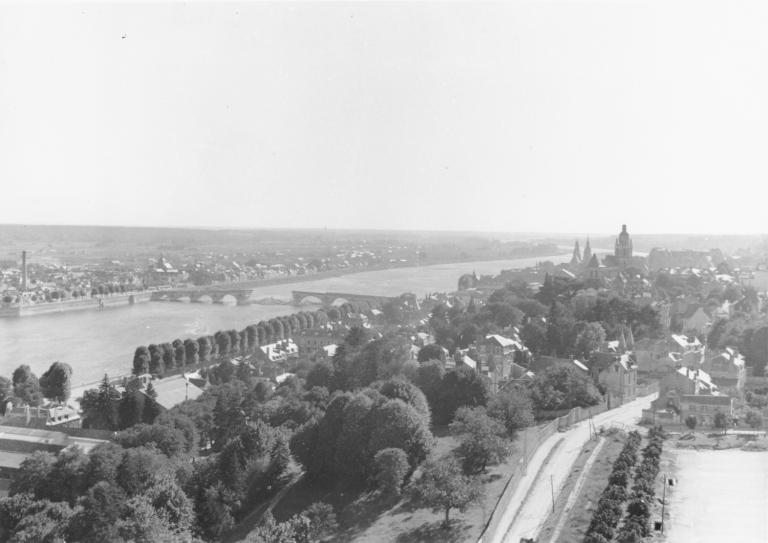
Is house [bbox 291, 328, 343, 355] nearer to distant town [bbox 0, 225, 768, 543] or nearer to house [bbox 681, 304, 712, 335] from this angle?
distant town [bbox 0, 225, 768, 543]

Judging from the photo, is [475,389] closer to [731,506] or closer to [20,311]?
[731,506]

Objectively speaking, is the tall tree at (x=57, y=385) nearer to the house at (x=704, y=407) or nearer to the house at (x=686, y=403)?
the house at (x=686, y=403)

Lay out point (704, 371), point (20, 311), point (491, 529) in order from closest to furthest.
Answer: point (491, 529)
point (704, 371)
point (20, 311)

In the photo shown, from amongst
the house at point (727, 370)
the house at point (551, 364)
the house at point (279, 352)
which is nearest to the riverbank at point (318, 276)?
the house at point (279, 352)

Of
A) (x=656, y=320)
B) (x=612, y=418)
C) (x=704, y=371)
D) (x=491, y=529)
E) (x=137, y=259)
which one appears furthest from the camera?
(x=137, y=259)

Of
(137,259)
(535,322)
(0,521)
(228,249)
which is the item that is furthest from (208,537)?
(228,249)
